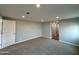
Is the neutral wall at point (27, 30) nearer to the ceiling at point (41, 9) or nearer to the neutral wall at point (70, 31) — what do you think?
the ceiling at point (41, 9)

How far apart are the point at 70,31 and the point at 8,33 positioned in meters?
3.61

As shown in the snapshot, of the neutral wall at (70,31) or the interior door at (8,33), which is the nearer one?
the interior door at (8,33)

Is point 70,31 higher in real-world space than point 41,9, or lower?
lower

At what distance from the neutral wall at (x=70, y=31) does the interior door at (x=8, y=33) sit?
325 centimetres

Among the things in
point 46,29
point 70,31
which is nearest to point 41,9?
point 70,31

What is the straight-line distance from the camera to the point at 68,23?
6.00 m

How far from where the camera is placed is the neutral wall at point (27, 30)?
6.20 meters

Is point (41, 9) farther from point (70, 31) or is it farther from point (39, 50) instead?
point (70, 31)

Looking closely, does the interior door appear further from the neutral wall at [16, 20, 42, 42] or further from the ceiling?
the ceiling

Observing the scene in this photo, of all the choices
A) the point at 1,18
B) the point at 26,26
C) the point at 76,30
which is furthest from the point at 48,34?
the point at 1,18

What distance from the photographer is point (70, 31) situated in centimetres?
579

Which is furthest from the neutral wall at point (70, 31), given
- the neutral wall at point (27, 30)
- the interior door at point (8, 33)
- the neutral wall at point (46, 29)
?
the interior door at point (8, 33)

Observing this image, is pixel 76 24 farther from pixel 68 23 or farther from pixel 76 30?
pixel 68 23
